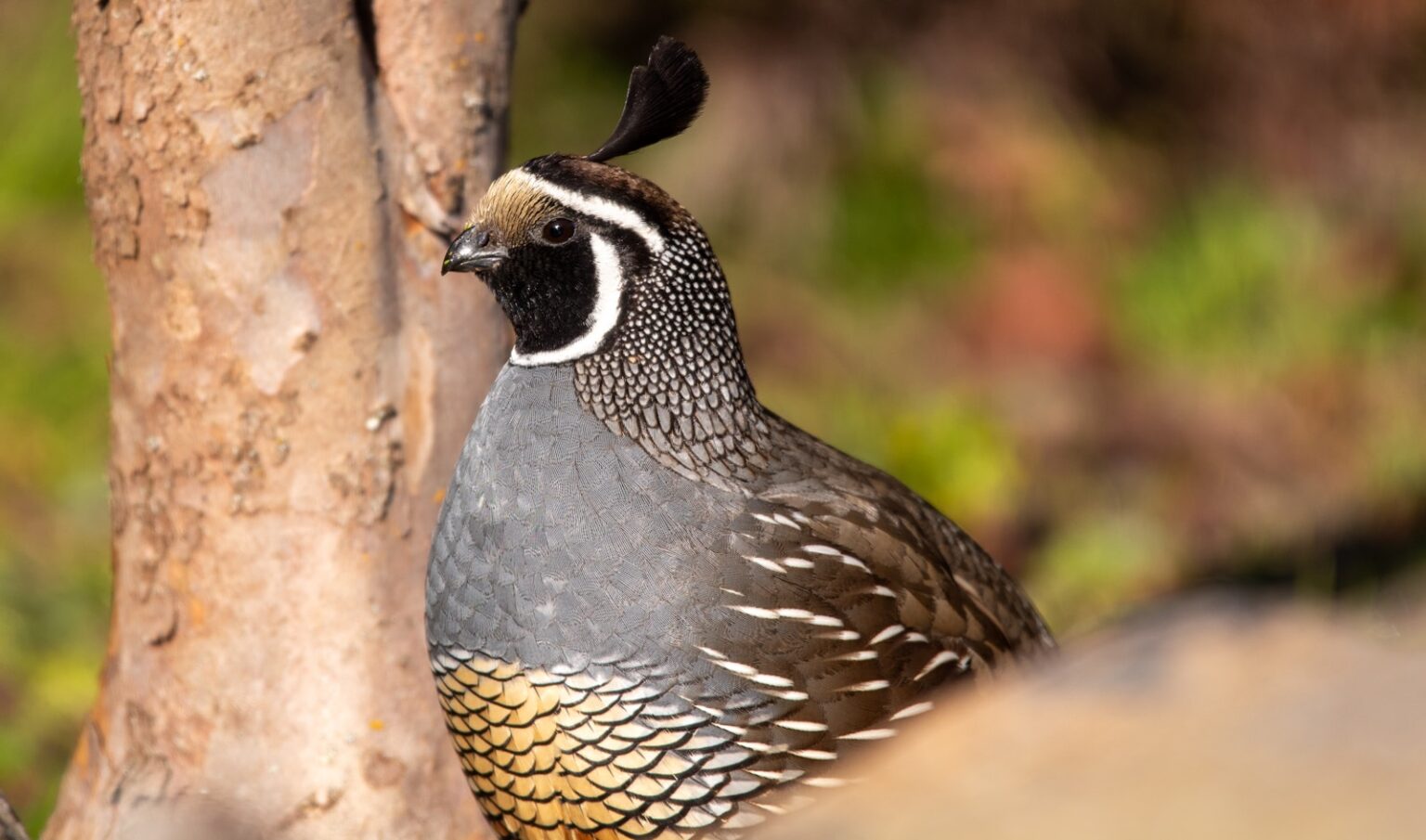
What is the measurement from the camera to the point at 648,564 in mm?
2615

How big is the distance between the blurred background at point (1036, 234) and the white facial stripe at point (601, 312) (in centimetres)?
257

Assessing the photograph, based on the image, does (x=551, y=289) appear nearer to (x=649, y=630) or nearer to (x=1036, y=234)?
(x=649, y=630)

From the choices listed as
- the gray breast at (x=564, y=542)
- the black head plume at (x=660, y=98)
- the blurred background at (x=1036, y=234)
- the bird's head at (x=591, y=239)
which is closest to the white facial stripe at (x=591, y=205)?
the bird's head at (x=591, y=239)

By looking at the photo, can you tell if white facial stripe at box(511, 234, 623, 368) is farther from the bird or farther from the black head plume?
the black head plume

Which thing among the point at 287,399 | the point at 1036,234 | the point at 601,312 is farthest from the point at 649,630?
the point at 1036,234

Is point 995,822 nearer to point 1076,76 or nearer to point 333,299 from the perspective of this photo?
point 333,299

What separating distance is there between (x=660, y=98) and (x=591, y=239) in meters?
0.31

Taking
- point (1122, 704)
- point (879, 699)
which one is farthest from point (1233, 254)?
point (1122, 704)

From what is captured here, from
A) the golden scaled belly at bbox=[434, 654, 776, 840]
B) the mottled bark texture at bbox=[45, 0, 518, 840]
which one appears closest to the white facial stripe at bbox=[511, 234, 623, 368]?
the mottled bark texture at bbox=[45, 0, 518, 840]

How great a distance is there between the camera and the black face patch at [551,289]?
2818 millimetres

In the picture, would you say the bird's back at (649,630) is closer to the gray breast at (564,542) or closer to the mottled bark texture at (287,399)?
the gray breast at (564,542)

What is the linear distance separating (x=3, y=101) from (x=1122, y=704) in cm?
652

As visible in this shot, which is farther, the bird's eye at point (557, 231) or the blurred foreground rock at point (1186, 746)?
the bird's eye at point (557, 231)

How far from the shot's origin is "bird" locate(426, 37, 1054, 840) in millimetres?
2527
